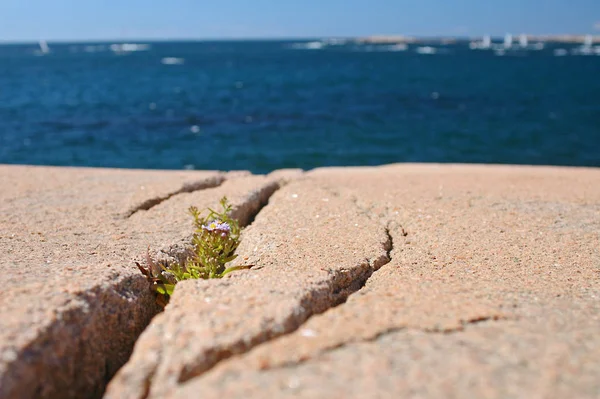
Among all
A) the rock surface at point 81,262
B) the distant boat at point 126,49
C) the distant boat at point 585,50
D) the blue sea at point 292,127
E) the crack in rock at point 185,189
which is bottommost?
the distant boat at point 126,49

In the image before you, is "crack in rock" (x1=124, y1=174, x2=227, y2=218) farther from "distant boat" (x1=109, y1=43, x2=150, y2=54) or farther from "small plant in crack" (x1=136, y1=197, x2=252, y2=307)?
"distant boat" (x1=109, y1=43, x2=150, y2=54)

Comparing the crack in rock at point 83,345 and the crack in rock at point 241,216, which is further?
the crack in rock at point 241,216

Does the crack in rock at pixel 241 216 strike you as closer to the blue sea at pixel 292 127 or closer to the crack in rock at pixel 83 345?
the crack in rock at pixel 83 345

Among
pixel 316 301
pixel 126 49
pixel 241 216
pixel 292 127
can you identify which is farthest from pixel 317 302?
pixel 126 49

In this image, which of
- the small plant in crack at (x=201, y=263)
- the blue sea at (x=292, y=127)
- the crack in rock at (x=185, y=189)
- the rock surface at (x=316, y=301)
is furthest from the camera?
the blue sea at (x=292, y=127)

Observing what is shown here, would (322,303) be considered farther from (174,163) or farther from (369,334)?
(174,163)

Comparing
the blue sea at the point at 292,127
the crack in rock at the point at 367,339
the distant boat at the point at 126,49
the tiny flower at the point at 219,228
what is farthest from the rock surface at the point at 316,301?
the distant boat at the point at 126,49

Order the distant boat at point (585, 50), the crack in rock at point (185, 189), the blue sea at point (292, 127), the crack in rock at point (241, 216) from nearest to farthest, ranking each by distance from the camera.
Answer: the crack in rock at point (241, 216) < the crack in rock at point (185, 189) < the blue sea at point (292, 127) < the distant boat at point (585, 50)

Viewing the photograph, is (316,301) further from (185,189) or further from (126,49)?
(126,49)
